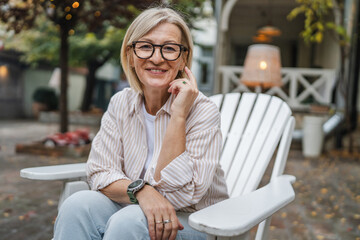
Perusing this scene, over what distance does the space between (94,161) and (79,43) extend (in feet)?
31.4

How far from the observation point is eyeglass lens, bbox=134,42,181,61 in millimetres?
1469

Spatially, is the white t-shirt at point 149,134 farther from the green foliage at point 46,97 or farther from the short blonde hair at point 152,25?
the green foliage at point 46,97

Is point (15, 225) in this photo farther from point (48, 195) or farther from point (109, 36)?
point (109, 36)

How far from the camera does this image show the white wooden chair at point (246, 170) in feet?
3.35

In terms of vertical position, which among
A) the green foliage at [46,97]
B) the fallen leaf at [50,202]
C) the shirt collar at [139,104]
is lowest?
the green foliage at [46,97]

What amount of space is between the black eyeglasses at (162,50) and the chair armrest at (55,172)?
62cm

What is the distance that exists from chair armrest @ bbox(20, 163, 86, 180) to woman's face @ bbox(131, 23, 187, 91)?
0.53 m

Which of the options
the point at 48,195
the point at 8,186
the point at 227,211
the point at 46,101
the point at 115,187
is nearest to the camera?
the point at 227,211

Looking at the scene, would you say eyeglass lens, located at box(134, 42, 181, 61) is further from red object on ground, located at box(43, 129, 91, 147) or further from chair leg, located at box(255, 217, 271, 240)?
red object on ground, located at box(43, 129, 91, 147)

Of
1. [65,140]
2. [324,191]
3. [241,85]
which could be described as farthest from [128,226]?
[241,85]

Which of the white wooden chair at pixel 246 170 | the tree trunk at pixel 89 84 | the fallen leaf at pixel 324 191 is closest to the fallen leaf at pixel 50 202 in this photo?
the white wooden chair at pixel 246 170

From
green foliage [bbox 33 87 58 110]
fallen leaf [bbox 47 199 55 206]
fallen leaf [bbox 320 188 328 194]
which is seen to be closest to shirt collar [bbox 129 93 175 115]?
fallen leaf [bbox 47 199 55 206]

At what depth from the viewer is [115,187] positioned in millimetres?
1389

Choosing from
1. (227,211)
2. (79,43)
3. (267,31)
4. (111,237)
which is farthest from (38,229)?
(79,43)
